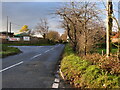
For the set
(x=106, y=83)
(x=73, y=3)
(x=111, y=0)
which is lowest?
(x=106, y=83)

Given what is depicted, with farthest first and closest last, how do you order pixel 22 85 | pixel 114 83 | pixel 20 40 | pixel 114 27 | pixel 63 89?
pixel 20 40
pixel 114 27
pixel 22 85
pixel 63 89
pixel 114 83

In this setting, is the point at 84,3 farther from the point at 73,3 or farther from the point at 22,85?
the point at 22,85

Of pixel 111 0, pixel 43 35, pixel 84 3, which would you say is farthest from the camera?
pixel 43 35

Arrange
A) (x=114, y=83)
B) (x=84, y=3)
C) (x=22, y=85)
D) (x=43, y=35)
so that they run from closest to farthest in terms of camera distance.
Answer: (x=114, y=83) → (x=22, y=85) → (x=84, y=3) → (x=43, y=35)

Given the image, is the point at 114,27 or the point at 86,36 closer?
the point at 114,27

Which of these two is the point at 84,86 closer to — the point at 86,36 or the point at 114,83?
the point at 114,83

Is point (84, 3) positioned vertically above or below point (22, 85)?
above

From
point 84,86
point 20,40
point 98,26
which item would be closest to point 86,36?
point 98,26

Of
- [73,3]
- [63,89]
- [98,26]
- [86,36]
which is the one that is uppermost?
[73,3]

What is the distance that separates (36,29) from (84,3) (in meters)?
57.5

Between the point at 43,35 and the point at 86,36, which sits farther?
the point at 43,35

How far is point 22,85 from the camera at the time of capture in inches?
190

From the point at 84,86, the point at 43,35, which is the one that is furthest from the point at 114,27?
the point at 43,35

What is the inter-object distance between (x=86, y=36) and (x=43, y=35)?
53.6 metres
